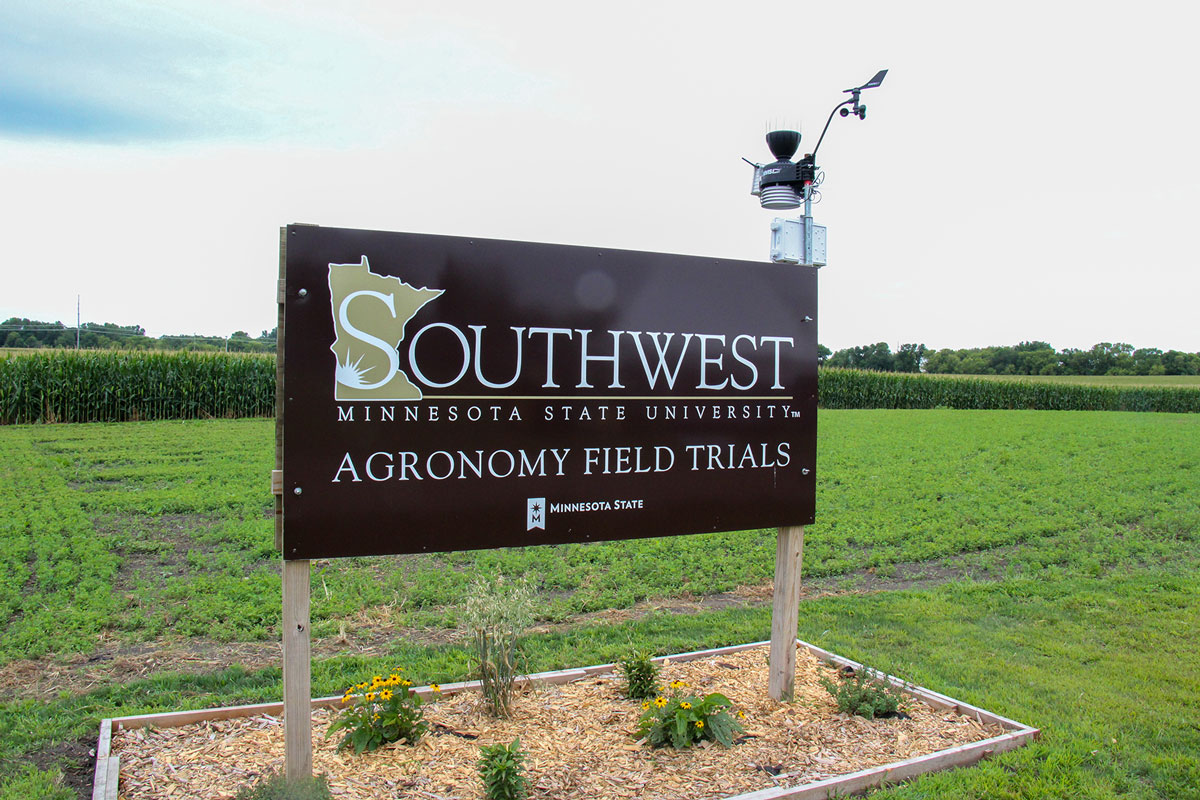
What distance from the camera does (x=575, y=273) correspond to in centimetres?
385

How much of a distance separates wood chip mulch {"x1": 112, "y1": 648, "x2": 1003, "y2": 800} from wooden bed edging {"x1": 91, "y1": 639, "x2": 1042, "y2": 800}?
5 centimetres

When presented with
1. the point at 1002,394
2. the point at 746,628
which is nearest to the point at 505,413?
the point at 746,628

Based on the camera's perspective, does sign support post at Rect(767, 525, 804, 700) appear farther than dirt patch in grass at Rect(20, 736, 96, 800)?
Yes

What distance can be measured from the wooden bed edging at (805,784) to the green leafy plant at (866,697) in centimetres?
9

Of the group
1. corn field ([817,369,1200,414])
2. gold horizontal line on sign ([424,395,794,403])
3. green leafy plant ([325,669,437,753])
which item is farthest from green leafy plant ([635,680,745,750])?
corn field ([817,369,1200,414])

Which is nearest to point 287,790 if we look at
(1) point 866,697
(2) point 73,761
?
(2) point 73,761

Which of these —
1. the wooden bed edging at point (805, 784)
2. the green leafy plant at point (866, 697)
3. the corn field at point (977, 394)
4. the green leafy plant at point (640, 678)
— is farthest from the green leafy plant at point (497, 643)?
the corn field at point (977, 394)

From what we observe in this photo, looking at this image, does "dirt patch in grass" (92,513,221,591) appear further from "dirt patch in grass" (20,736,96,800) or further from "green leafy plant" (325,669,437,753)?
"green leafy plant" (325,669,437,753)

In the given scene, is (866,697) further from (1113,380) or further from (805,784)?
(1113,380)

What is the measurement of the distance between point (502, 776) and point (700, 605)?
11.3 ft

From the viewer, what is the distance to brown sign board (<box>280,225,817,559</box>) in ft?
11.1

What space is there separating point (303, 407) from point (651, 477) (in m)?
1.63

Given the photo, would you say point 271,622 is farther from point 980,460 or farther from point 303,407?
point 980,460

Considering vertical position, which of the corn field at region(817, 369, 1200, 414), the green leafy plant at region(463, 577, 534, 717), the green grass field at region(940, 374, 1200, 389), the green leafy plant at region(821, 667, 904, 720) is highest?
the green grass field at region(940, 374, 1200, 389)
